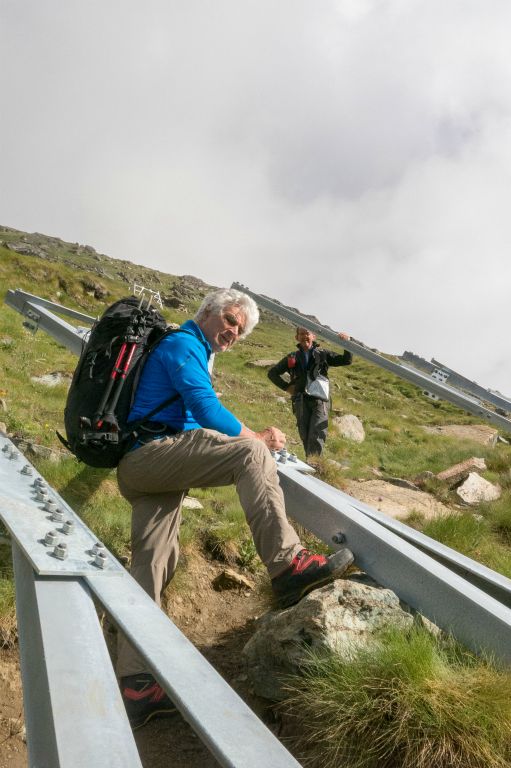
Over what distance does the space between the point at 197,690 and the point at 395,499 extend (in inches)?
231

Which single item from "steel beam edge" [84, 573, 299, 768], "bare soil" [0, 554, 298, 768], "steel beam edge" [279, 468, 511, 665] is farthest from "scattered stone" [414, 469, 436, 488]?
"steel beam edge" [84, 573, 299, 768]

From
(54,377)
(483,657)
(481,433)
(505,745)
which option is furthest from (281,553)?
(481,433)

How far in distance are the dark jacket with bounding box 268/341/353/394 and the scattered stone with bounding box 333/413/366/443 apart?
5456 millimetres

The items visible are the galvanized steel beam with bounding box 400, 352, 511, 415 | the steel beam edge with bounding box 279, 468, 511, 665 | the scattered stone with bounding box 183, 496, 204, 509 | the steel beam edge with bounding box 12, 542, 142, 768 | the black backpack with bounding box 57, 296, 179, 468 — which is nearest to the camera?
the steel beam edge with bounding box 12, 542, 142, 768

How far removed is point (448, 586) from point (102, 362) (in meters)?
2.21

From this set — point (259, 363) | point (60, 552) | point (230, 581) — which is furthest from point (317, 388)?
point (259, 363)

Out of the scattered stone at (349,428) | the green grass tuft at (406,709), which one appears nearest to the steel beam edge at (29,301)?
the green grass tuft at (406,709)

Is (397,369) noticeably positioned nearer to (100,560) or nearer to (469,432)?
(100,560)

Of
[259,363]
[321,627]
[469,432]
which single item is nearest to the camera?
[321,627]

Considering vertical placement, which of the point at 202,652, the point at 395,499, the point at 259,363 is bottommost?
the point at 202,652

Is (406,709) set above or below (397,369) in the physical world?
below

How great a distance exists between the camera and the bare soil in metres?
2.61

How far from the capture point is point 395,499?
6.96 m

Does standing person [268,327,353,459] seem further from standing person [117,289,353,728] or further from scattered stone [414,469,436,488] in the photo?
standing person [117,289,353,728]
